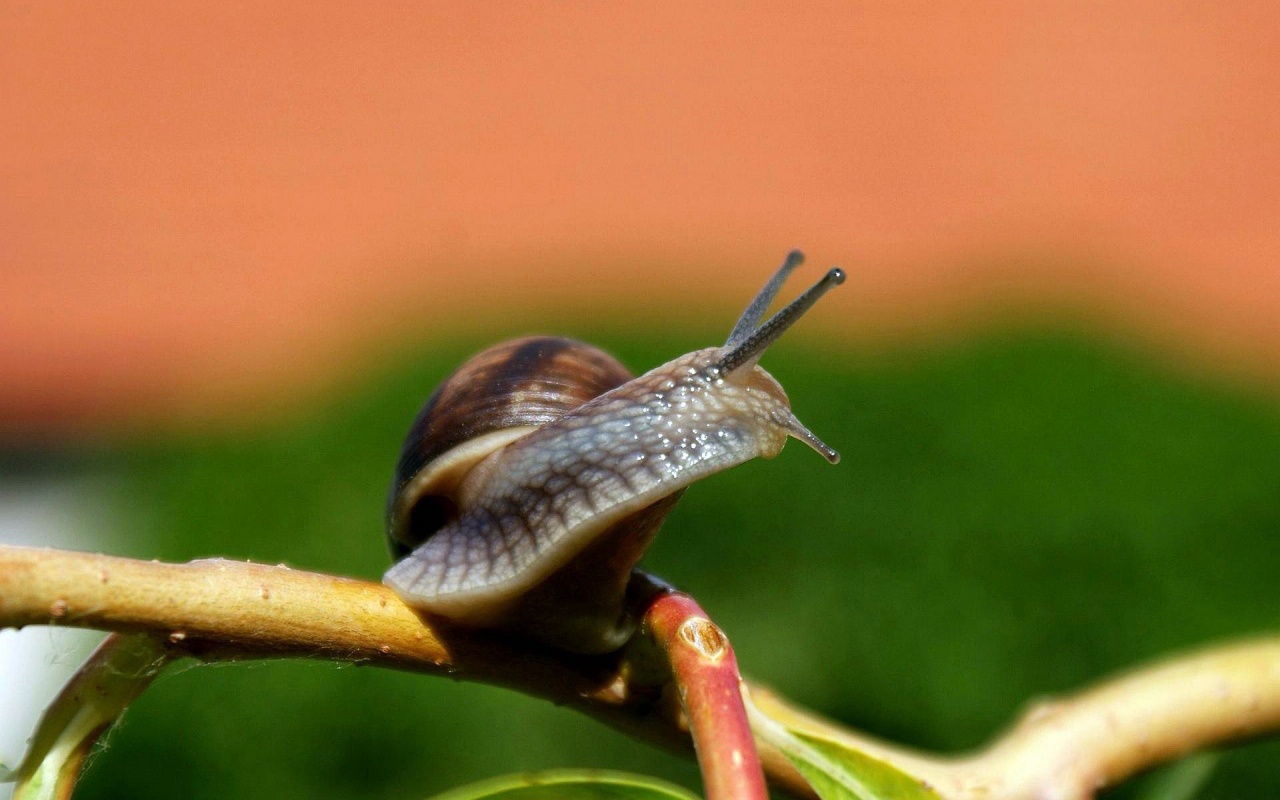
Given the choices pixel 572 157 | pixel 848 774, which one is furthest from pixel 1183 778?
pixel 572 157

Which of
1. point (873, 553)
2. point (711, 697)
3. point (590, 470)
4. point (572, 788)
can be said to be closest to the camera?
point (711, 697)

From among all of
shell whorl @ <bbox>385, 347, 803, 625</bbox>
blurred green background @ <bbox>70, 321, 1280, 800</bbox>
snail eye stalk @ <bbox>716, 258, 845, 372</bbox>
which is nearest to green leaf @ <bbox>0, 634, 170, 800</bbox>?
shell whorl @ <bbox>385, 347, 803, 625</bbox>

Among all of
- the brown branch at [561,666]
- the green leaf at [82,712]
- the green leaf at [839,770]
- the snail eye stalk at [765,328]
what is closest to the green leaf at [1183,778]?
the brown branch at [561,666]

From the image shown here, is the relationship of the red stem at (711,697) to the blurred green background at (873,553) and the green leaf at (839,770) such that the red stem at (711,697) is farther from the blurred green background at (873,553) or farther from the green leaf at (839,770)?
the blurred green background at (873,553)

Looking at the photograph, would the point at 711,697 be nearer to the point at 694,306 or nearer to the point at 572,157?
the point at 694,306

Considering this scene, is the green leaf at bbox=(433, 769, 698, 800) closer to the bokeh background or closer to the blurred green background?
the bokeh background

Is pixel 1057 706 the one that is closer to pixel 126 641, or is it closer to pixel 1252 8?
pixel 126 641
